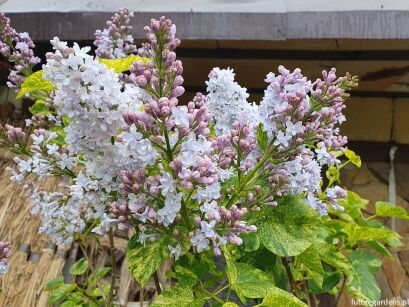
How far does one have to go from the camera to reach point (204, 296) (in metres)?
0.76

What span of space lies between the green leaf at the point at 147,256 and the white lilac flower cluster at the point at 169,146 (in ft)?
0.06

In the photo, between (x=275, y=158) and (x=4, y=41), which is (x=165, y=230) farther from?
(x=4, y=41)

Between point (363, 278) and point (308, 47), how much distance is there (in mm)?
881

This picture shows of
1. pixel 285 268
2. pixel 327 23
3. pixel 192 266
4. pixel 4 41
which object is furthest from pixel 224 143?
pixel 327 23

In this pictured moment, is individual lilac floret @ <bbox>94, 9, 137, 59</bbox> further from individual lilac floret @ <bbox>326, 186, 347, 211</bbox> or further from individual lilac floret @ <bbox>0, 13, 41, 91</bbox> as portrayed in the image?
individual lilac floret @ <bbox>326, 186, 347, 211</bbox>

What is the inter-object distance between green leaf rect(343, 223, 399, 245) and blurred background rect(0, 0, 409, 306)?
604 millimetres

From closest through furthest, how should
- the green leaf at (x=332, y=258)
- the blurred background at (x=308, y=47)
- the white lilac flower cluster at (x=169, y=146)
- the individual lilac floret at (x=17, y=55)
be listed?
the white lilac flower cluster at (x=169, y=146), the green leaf at (x=332, y=258), the individual lilac floret at (x=17, y=55), the blurred background at (x=308, y=47)

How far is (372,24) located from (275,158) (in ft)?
3.14

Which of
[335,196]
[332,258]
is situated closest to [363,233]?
[332,258]

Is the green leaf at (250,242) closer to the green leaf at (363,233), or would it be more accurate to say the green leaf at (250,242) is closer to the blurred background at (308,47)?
the green leaf at (363,233)

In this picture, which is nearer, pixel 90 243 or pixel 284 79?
pixel 284 79

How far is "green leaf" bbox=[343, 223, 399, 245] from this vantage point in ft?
3.74

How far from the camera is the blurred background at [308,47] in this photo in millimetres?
1480

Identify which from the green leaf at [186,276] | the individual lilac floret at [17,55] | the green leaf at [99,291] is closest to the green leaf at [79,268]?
the green leaf at [99,291]
